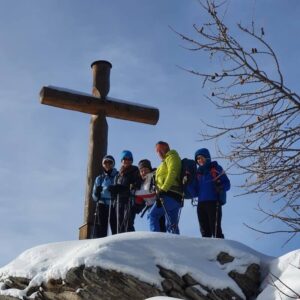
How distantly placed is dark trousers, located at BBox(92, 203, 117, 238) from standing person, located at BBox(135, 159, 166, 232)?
0.40m

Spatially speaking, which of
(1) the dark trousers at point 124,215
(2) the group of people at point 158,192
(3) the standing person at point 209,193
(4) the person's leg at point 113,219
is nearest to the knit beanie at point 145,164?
(2) the group of people at point 158,192

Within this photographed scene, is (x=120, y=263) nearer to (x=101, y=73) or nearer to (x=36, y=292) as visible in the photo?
(x=36, y=292)

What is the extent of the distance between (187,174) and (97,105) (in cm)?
256

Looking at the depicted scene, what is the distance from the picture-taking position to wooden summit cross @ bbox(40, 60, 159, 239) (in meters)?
10.5

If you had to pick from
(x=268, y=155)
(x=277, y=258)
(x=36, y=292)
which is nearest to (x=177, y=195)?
(x=277, y=258)

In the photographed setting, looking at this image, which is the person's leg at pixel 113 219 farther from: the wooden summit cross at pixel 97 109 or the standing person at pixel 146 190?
the wooden summit cross at pixel 97 109

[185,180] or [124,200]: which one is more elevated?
[185,180]

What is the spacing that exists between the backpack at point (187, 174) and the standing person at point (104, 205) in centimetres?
118

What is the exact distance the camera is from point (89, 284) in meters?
7.47

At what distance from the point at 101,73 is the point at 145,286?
4899 millimetres

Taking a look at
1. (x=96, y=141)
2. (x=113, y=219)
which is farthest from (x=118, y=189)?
(x=96, y=141)

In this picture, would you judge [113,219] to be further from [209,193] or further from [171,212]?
[209,193]

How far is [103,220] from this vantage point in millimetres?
9625

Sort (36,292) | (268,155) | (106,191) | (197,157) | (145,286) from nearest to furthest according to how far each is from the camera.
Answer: (268,155) < (145,286) < (36,292) < (197,157) < (106,191)
